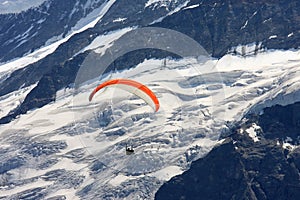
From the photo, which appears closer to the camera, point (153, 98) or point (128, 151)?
point (128, 151)

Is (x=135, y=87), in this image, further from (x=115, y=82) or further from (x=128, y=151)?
(x=128, y=151)

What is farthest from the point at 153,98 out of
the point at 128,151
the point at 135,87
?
the point at 128,151

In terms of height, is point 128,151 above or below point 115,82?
below

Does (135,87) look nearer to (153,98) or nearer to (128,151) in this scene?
(153,98)

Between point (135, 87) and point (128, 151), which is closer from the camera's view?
point (128, 151)
